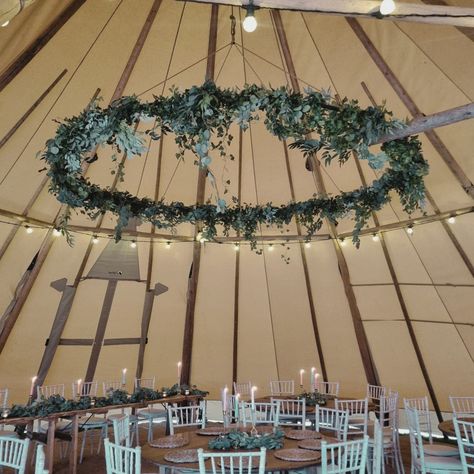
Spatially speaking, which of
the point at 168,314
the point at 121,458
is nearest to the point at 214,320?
the point at 168,314

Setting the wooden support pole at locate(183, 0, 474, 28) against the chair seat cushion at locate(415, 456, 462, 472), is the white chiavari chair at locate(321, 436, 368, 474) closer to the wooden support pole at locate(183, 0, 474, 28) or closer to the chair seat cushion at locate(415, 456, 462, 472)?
the chair seat cushion at locate(415, 456, 462, 472)

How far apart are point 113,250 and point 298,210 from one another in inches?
160

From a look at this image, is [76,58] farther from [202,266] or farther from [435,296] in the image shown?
[435,296]

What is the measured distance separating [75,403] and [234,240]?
356 centimetres

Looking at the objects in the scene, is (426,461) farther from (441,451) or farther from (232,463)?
(232,463)

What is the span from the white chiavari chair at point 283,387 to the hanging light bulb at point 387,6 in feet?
21.8

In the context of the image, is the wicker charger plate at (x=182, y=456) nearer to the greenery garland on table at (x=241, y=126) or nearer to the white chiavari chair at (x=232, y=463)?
the white chiavari chair at (x=232, y=463)

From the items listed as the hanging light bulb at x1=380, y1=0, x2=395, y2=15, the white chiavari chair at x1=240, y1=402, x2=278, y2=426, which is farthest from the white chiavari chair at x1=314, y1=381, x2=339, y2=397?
the hanging light bulb at x1=380, y1=0, x2=395, y2=15

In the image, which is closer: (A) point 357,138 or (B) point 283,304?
(A) point 357,138

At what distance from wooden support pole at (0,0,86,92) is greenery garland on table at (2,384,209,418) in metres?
3.80

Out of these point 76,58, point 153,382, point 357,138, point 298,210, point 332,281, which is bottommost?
point 153,382

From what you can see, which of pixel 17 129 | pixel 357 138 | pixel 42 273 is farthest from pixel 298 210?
pixel 42 273

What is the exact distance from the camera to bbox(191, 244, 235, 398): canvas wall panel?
27.6 feet

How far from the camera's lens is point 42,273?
7.24m
